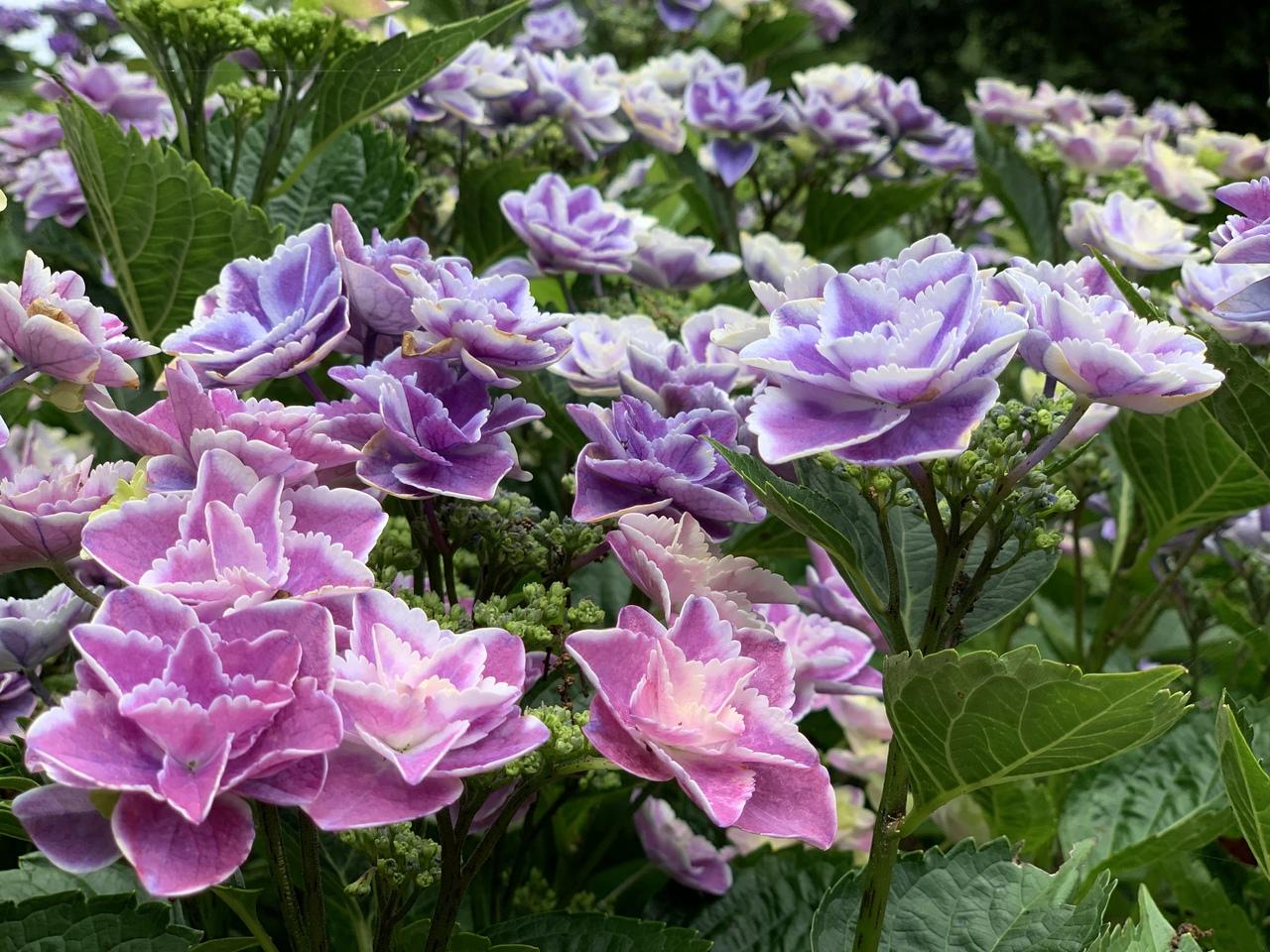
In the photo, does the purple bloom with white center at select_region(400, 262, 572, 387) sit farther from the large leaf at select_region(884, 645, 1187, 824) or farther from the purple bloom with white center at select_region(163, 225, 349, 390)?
the large leaf at select_region(884, 645, 1187, 824)

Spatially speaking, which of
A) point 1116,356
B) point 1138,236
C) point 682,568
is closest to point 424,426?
point 682,568

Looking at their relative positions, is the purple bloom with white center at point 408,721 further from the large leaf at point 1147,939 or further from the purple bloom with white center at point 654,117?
the purple bloom with white center at point 654,117

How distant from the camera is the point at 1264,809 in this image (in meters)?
0.76

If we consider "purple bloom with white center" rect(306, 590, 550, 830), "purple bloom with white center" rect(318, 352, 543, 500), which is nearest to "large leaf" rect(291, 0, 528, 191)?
"purple bloom with white center" rect(318, 352, 543, 500)

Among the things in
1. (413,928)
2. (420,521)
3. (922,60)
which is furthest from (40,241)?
(922,60)

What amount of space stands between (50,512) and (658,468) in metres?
0.36

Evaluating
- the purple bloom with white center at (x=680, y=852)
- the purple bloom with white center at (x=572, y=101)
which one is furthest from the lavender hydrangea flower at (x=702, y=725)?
the purple bloom with white center at (x=572, y=101)

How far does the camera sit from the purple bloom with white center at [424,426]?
75 cm

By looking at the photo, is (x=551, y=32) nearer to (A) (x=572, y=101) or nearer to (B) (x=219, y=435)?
(A) (x=572, y=101)

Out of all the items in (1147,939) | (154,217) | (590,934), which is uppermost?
(154,217)

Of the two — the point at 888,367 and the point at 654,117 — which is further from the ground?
the point at 888,367

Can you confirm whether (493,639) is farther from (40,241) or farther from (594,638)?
(40,241)

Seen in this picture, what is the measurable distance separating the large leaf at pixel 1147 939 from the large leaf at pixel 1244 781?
0.24 ft

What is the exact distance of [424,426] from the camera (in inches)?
29.9
